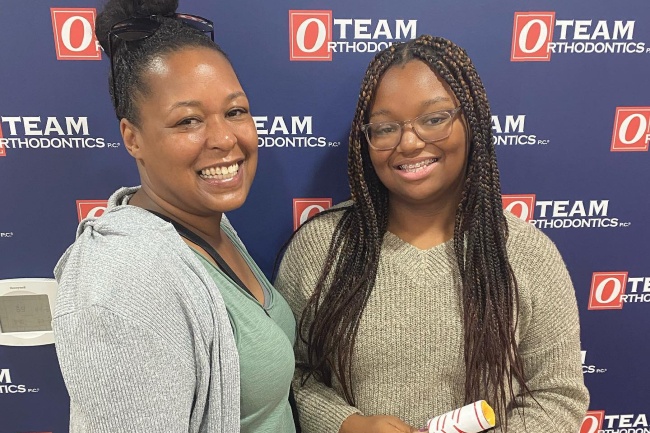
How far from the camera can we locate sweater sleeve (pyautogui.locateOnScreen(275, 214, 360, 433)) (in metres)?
1.19

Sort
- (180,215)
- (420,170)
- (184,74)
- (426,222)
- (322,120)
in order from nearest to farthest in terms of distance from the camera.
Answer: (184,74) → (180,215) → (420,170) → (426,222) → (322,120)

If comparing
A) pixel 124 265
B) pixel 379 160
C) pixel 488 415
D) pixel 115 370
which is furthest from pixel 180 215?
pixel 488 415

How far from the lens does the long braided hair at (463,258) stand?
108 centimetres

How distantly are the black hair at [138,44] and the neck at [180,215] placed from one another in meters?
0.15

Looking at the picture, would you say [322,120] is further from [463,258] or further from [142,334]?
[142,334]

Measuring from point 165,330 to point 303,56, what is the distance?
78cm

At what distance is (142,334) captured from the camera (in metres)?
0.71

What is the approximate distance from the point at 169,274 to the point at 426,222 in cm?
62

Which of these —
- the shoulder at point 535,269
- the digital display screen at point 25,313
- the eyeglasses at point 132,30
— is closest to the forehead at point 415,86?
the shoulder at point 535,269

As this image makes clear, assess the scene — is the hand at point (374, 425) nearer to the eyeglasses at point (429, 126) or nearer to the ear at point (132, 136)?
the eyeglasses at point (429, 126)

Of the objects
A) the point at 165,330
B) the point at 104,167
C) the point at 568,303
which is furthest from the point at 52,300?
the point at 568,303

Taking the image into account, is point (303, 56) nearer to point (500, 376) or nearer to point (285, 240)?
point (285, 240)

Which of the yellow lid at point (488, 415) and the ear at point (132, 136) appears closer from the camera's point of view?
the ear at point (132, 136)

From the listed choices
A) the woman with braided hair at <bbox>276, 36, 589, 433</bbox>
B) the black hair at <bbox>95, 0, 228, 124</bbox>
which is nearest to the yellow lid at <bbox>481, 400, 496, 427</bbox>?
the woman with braided hair at <bbox>276, 36, 589, 433</bbox>
